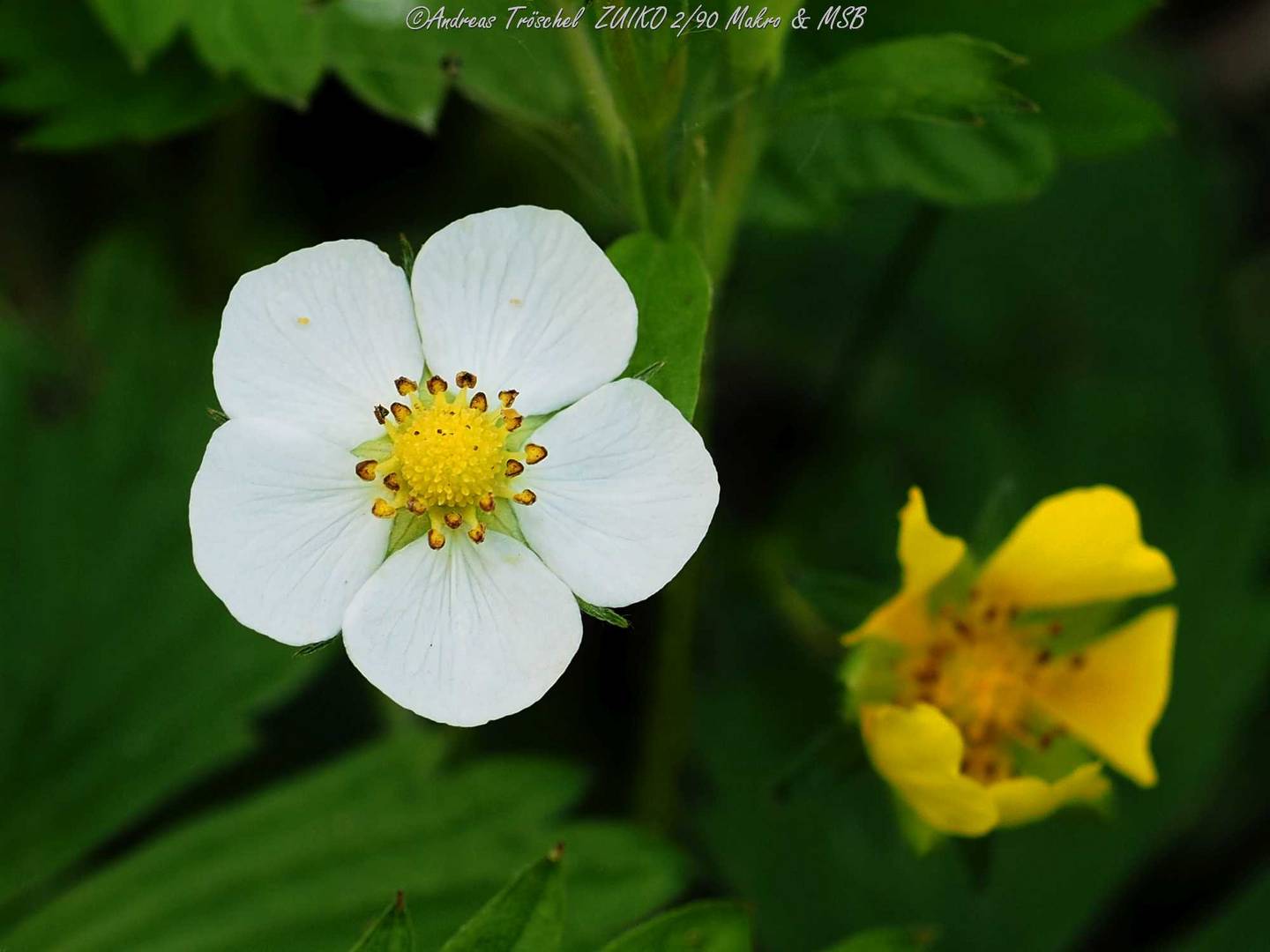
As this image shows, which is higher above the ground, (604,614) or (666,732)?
(604,614)

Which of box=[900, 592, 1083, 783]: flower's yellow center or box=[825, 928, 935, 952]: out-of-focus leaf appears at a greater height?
box=[900, 592, 1083, 783]: flower's yellow center

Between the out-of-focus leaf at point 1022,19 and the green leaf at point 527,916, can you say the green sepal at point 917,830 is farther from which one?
the out-of-focus leaf at point 1022,19

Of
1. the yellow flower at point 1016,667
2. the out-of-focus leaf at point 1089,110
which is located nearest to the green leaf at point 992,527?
the yellow flower at point 1016,667

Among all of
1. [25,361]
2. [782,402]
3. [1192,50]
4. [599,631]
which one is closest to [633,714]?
[599,631]

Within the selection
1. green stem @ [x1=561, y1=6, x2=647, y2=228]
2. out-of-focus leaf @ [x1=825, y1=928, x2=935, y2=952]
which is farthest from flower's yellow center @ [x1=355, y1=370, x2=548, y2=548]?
out-of-focus leaf @ [x1=825, y1=928, x2=935, y2=952]

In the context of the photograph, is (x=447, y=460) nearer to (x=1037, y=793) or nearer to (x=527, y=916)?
(x=527, y=916)

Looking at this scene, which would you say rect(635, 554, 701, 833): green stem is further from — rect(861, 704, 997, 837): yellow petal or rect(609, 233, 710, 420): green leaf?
rect(609, 233, 710, 420): green leaf

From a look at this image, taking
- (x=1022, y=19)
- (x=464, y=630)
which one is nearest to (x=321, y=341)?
(x=464, y=630)
